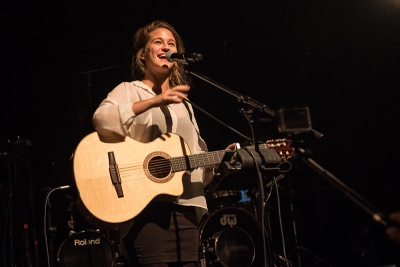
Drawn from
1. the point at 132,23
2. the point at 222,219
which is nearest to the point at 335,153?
the point at 222,219

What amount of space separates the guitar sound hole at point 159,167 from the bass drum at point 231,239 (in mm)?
1910

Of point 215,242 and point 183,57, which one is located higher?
point 183,57

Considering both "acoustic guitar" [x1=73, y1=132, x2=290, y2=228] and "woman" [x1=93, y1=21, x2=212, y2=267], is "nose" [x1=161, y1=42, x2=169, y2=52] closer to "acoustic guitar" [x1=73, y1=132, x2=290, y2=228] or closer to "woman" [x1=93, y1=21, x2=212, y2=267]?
"woman" [x1=93, y1=21, x2=212, y2=267]

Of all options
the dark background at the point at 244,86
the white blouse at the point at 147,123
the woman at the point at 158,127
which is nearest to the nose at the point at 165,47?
the woman at the point at 158,127

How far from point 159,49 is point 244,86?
11.8ft

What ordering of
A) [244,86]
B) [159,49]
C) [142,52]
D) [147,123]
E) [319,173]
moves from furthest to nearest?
1. [244,86]
2. [142,52]
3. [159,49]
4. [147,123]
5. [319,173]

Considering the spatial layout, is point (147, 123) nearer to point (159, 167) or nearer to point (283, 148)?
point (159, 167)

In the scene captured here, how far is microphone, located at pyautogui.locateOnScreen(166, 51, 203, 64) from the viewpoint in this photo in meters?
2.43

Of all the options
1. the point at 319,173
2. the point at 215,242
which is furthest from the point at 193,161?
the point at 215,242

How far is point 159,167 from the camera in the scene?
2572 millimetres

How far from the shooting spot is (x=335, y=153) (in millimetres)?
6078

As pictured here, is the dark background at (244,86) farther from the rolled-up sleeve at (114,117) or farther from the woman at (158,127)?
the rolled-up sleeve at (114,117)

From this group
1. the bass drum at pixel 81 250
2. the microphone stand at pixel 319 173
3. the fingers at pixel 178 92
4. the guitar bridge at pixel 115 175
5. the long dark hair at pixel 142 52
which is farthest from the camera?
the bass drum at pixel 81 250

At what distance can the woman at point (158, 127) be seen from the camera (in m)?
2.19
